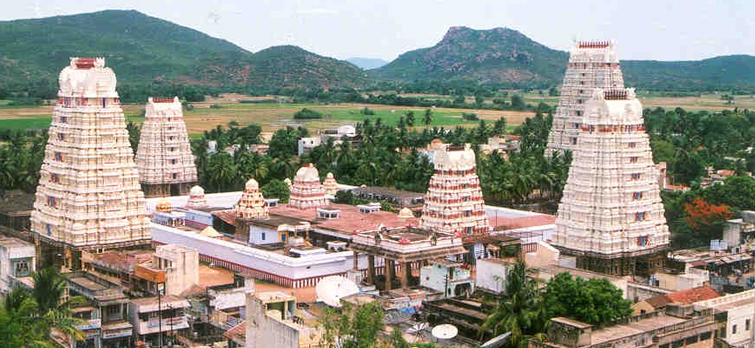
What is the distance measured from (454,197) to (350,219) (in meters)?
9.75

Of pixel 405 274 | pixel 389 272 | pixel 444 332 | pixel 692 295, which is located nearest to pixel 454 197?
pixel 405 274

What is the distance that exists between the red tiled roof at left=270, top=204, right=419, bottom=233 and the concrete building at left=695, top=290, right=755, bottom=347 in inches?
1076

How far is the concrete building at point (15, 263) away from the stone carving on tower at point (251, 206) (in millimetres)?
20896

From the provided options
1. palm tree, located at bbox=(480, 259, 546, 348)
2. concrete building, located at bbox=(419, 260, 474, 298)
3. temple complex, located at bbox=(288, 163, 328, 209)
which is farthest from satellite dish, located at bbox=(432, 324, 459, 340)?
temple complex, located at bbox=(288, 163, 328, 209)

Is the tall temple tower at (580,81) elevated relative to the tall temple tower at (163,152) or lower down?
elevated

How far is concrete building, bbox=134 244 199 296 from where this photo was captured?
58.9m

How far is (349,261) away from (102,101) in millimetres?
20212

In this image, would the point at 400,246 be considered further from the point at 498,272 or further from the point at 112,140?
the point at 112,140

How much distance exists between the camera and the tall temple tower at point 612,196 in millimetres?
62438

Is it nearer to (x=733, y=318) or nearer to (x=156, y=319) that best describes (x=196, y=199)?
(x=156, y=319)

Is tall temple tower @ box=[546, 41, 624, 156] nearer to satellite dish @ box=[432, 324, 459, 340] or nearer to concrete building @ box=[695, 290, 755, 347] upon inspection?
concrete building @ box=[695, 290, 755, 347]

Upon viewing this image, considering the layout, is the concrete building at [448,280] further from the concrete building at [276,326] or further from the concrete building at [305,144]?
the concrete building at [305,144]

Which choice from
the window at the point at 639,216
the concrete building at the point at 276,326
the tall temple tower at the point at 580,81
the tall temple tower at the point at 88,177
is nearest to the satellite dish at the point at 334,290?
the concrete building at the point at 276,326

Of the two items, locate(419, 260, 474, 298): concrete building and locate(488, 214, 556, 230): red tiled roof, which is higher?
locate(488, 214, 556, 230): red tiled roof
